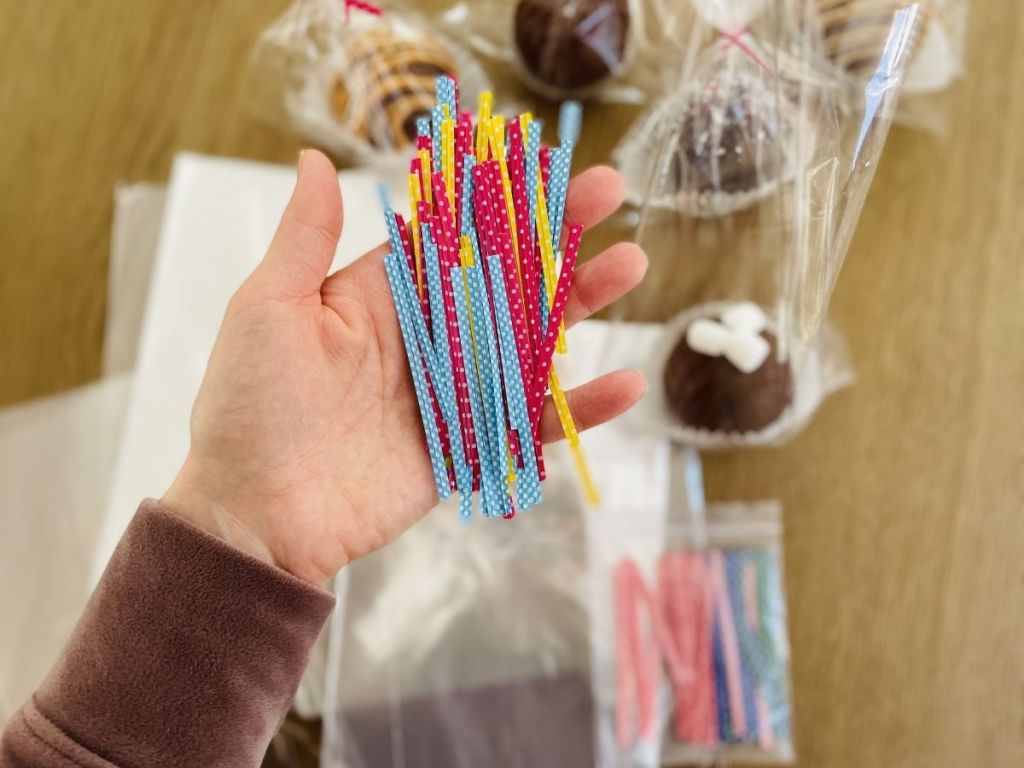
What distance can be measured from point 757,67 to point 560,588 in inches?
19.6

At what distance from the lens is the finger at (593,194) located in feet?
1.99

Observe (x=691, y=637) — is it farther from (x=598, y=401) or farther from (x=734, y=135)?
(x=734, y=135)

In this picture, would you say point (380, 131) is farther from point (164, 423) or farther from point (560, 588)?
point (560, 588)

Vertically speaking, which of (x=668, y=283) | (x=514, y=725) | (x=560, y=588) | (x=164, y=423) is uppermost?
(x=668, y=283)

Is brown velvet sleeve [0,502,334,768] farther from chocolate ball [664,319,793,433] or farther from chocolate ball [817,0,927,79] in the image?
chocolate ball [817,0,927,79]

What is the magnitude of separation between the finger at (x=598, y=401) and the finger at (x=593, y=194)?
0.13 meters

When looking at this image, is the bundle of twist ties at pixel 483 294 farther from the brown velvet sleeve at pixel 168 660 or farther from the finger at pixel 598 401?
the brown velvet sleeve at pixel 168 660

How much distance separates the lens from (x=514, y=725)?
2.40 feet

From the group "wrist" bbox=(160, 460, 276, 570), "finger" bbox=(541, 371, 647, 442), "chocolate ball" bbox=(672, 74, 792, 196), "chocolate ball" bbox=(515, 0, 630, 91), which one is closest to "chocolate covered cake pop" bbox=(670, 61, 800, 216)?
"chocolate ball" bbox=(672, 74, 792, 196)

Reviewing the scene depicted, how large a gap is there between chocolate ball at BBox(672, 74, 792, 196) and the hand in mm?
119

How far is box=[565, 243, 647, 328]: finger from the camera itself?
0.60 metres

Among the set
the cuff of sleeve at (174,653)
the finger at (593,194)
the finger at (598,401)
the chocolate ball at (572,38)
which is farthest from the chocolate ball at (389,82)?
the cuff of sleeve at (174,653)

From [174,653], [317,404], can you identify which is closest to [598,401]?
[317,404]

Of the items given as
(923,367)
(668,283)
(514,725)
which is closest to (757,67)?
(668,283)
